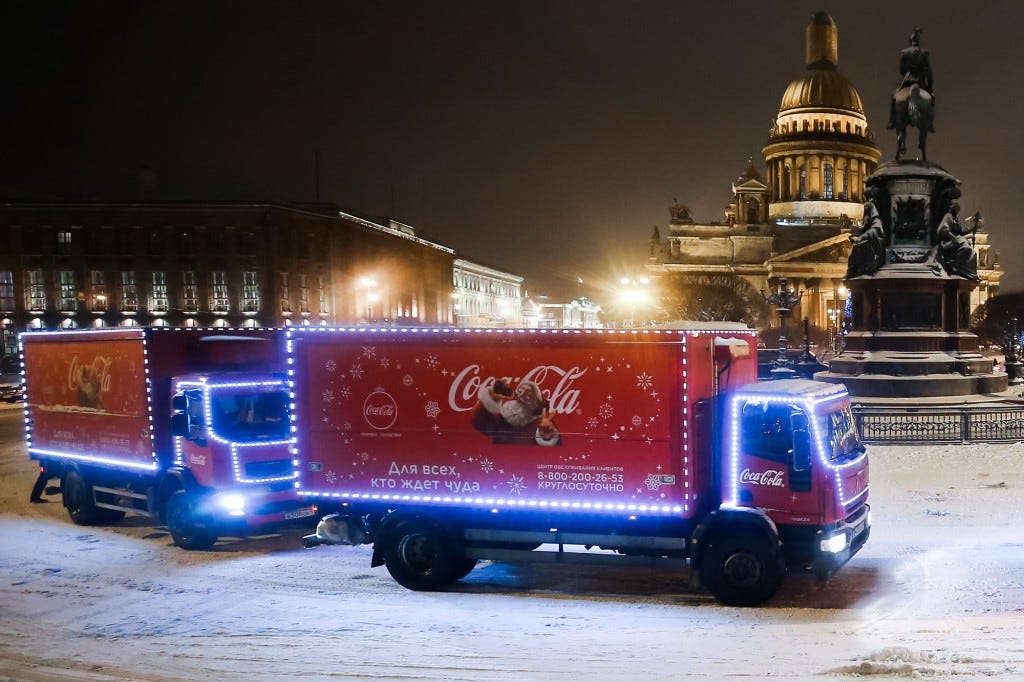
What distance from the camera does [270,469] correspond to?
40.0 ft

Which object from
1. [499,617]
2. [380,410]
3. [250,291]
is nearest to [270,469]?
[380,410]

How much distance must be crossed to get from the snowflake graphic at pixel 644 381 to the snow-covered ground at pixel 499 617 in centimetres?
247

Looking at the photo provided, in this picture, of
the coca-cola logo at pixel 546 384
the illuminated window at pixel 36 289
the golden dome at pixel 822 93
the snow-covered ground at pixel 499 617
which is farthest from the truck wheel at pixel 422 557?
→ the golden dome at pixel 822 93

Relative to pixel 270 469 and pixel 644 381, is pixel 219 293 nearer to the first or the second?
pixel 270 469

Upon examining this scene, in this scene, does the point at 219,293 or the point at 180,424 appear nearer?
the point at 180,424

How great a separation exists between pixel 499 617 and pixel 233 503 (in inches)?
202

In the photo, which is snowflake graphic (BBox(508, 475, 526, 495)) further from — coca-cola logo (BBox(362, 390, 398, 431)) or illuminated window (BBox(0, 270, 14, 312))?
illuminated window (BBox(0, 270, 14, 312))

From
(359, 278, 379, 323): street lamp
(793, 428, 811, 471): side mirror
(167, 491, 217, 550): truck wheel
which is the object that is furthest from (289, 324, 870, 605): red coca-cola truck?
(359, 278, 379, 323): street lamp

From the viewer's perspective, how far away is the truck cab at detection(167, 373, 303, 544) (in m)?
12.0

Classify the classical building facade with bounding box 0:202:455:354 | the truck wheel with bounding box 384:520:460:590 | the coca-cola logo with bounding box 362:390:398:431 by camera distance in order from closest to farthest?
the truck wheel with bounding box 384:520:460:590
the coca-cola logo with bounding box 362:390:398:431
the classical building facade with bounding box 0:202:455:354

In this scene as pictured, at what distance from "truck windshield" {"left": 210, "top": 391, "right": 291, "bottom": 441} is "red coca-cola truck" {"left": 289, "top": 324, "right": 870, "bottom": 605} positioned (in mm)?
2365

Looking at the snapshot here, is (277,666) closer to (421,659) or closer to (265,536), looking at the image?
(421,659)

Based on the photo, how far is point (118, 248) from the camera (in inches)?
2896

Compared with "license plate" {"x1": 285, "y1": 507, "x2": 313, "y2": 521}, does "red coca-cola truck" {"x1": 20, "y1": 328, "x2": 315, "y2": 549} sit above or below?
above
